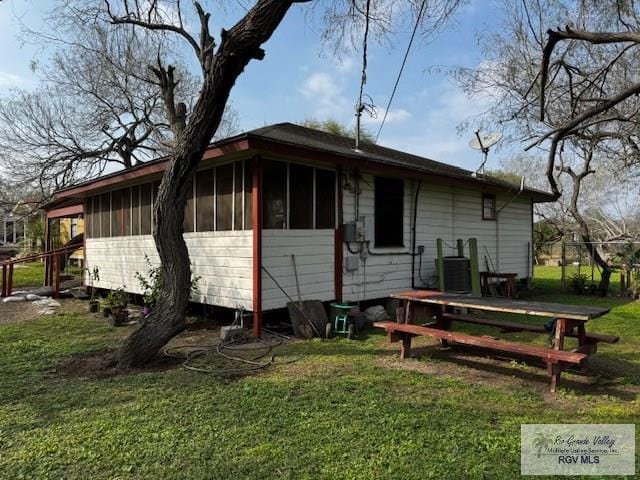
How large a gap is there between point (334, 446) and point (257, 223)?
3.69 meters

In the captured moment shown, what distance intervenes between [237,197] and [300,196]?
0.94m

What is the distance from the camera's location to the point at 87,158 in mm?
20094

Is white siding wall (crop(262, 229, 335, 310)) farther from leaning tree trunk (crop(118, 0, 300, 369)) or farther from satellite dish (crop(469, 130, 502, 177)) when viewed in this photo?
satellite dish (crop(469, 130, 502, 177))

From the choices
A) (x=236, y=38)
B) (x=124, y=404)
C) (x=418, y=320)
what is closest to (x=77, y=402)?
(x=124, y=404)

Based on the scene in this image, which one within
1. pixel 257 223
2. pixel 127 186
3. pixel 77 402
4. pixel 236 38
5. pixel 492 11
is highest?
pixel 492 11

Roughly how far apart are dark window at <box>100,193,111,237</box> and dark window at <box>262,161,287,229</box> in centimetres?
548

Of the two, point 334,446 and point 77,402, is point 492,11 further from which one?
point 77,402

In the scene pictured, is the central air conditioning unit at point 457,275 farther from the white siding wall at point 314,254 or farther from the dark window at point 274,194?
the dark window at point 274,194

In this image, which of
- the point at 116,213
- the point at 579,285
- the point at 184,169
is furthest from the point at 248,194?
the point at 579,285

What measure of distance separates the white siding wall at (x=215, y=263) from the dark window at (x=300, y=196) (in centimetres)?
82

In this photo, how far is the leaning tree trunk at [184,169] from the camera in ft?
15.0

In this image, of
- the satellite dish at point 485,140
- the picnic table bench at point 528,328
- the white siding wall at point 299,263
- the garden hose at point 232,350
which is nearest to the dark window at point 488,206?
the satellite dish at point 485,140

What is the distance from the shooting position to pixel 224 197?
22.4 ft

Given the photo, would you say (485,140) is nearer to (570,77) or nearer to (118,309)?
(570,77)
